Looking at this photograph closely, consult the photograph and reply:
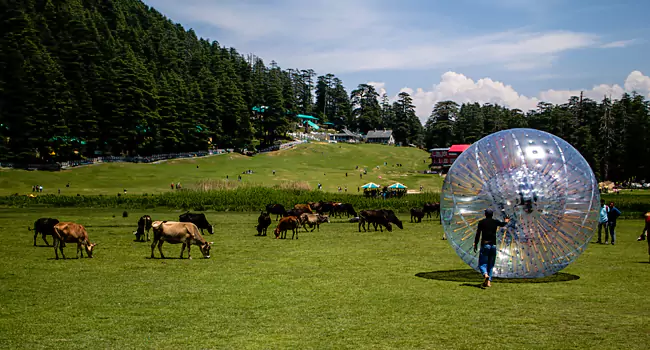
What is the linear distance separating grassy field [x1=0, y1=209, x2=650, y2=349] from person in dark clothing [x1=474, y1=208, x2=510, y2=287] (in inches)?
23.1

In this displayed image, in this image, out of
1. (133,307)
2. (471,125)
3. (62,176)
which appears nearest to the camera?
(133,307)

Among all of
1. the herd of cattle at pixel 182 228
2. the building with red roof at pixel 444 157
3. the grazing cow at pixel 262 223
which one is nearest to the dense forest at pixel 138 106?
the building with red roof at pixel 444 157

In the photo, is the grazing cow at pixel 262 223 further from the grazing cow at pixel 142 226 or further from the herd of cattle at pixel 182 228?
the grazing cow at pixel 142 226

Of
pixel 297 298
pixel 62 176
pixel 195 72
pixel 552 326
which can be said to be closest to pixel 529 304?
pixel 552 326

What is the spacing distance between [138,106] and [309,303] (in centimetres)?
9613

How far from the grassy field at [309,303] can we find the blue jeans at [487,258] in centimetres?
58

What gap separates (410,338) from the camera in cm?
1052

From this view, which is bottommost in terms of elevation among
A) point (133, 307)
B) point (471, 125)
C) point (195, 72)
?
point (133, 307)

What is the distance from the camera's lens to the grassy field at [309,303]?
10.5m

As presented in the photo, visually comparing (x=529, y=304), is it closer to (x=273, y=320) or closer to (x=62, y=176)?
(x=273, y=320)

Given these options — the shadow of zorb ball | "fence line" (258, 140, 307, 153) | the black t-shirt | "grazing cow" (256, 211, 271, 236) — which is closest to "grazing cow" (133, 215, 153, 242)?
"grazing cow" (256, 211, 271, 236)

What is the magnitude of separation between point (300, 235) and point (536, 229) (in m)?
17.6

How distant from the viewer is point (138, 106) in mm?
102688

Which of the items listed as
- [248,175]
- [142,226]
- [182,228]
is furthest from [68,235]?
[248,175]
